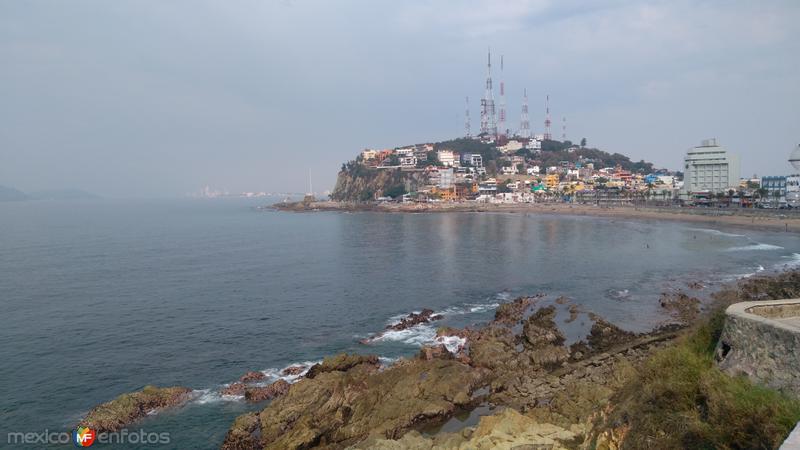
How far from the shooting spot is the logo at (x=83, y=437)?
49.4 ft

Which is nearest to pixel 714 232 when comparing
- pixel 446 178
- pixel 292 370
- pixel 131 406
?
pixel 292 370

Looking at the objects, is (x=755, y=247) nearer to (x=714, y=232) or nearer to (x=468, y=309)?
(x=714, y=232)

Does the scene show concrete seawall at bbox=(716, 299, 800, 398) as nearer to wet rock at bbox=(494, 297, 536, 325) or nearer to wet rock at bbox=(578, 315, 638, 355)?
wet rock at bbox=(578, 315, 638, 355)

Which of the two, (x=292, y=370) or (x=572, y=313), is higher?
(x=572, y=313)

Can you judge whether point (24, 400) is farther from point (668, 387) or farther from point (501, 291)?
point (501, 291)

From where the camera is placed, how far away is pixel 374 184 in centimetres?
14462

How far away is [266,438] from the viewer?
1461cm

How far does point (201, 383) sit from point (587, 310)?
72.2 feet

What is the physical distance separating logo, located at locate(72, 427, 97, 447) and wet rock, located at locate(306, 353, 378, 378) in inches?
297

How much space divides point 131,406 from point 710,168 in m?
115

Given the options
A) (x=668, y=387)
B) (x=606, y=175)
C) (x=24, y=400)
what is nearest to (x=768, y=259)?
(x=668, y=387)

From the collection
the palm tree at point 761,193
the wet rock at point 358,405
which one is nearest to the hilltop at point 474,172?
the palm tree at point 761,193

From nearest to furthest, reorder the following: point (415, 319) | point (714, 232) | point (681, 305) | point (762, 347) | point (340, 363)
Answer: point (762, 347)
point (340, 363)
point (415, 319)
point (681, 305)
point (714, 232)

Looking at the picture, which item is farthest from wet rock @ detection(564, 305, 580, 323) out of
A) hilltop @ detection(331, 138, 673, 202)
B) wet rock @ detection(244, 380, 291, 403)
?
hilltop @ detection(331, 138, 673, 202)
